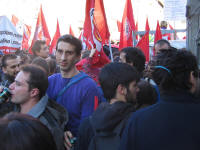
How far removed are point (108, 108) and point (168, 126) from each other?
0.50m

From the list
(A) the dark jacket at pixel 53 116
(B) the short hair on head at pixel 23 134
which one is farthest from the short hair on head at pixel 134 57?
(B) the short hair on head at pixel 23 134

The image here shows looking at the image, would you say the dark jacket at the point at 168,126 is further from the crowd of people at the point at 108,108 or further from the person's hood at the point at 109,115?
the person's hood at the point at 109,115

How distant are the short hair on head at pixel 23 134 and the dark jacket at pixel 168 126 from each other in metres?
0.61

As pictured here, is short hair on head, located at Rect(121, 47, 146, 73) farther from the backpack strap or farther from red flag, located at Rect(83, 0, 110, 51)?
the backpack strap

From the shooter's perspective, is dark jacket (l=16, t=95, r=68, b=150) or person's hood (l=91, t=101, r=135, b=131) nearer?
person's hood (l=91, t=101, r=135, b=131)

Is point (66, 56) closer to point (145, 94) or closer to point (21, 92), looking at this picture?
point (21, 92)

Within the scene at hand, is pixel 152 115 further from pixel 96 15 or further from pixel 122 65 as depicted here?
pixel 96 15

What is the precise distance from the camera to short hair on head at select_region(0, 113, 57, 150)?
3.59 ft

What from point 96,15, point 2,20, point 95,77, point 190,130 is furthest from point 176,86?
point 2,20

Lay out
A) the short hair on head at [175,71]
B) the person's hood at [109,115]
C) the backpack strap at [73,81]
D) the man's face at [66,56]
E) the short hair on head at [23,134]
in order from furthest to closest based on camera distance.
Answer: the man's face at [66,56] < the backpack strap at [73,81] < the person's hood at [109,115] < the short hair on head at [175,71] < the short hair on head at [23,134]

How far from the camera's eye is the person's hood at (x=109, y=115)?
1.86m

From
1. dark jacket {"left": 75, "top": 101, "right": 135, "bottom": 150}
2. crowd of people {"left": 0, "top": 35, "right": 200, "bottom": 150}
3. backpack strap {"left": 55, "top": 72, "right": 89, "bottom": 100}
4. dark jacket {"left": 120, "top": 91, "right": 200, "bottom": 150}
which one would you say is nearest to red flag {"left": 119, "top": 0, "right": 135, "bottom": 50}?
Result: crowd of people {"left": 0, "top": 35, "right": 200, "bottom": 150}

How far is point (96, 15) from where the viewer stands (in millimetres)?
3797

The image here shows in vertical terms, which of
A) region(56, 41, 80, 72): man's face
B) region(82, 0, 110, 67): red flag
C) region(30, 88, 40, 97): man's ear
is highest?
region(82, 0, 110, 67): red flag
